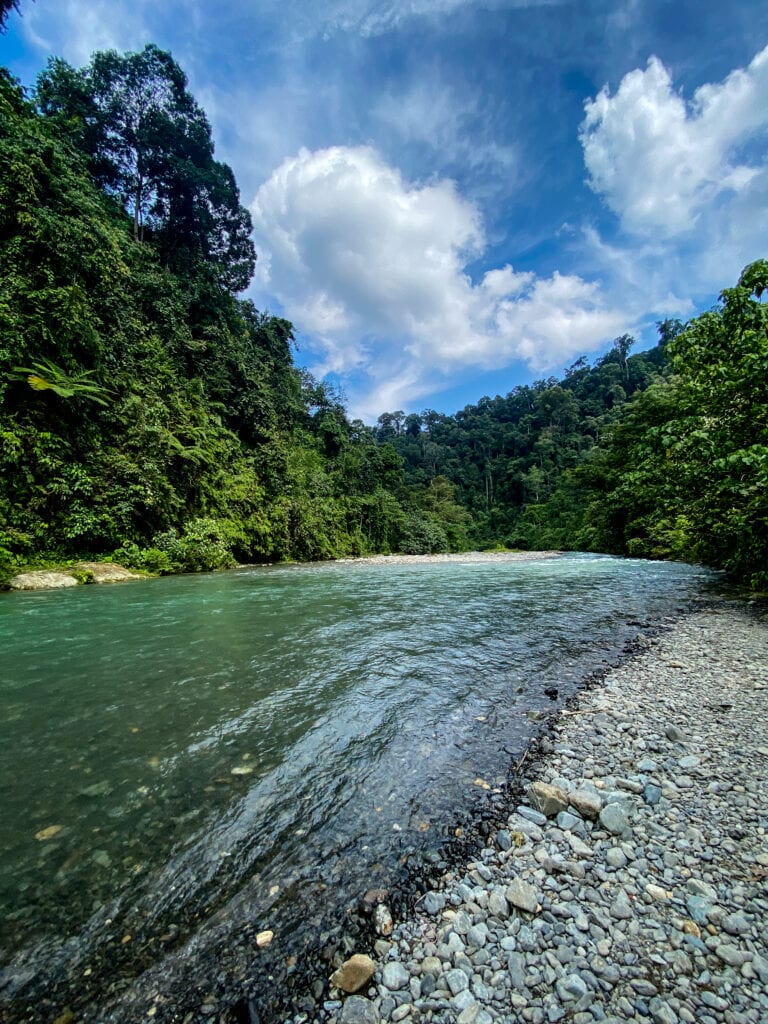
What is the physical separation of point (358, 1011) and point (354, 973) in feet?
0.42

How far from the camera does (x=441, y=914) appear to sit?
1977 mm

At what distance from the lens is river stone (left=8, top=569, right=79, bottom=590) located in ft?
35.6

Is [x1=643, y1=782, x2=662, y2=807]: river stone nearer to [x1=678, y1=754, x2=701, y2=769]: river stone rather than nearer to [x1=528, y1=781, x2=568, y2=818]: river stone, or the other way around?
[x1=678, y1=754, x2=701, y2=769]: river stone

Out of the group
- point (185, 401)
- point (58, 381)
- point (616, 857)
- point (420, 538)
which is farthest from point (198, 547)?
point (420, 538)

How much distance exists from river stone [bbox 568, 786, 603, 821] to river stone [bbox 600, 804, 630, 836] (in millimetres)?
43

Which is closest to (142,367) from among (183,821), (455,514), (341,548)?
(341,548)

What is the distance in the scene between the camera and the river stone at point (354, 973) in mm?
1637

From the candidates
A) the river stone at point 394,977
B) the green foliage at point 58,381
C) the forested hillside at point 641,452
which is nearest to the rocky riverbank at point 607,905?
the river stone at point 394,977

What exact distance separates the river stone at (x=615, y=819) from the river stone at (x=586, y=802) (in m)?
0.04

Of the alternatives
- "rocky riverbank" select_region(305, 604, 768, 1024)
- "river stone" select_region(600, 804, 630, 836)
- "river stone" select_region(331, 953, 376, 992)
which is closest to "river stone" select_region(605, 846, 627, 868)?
"rocky riverbank" select_region(305, 604, 768, 1024)

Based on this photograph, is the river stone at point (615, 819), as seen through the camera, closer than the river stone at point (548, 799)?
Yes

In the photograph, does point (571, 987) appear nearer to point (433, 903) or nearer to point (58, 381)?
point (433, 903)

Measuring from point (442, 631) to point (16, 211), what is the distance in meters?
19.2

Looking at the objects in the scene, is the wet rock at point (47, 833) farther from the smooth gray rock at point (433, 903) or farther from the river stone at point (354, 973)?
the smooth gray rock at point (433, 903)
